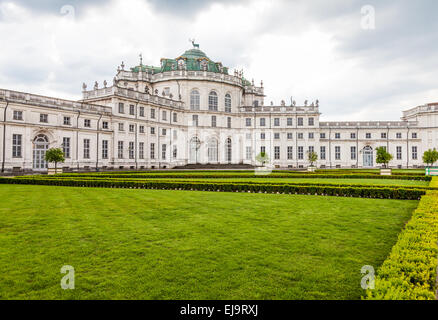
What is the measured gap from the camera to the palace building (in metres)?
44.9

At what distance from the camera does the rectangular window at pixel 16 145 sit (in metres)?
34.1

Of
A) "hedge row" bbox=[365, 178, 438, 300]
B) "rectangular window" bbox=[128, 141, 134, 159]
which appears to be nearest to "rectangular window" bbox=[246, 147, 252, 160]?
"rectangular window" bbox=[128, 141, 134, 159]

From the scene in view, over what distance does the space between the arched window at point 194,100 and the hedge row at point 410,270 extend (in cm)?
5339

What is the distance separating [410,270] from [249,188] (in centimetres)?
1314

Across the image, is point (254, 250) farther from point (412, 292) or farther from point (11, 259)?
point (11, 259)

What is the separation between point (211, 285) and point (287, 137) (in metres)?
58.2

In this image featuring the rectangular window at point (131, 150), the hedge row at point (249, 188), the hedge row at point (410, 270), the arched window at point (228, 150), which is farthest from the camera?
the arched window at point (228, 150)

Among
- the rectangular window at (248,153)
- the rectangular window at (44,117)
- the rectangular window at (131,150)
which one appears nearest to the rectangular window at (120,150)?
the rectangular window at (131,150)

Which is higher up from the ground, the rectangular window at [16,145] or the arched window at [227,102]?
the arched window at [227,102]

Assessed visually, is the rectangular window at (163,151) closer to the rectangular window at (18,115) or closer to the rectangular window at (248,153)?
the rectangular window at (248,153)

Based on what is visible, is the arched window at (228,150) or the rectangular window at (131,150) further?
the arched window at (228,150)

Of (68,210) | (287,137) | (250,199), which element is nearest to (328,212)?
(250,199)

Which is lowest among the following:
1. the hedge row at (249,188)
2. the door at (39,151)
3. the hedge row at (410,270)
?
the hedge row at (410,270)

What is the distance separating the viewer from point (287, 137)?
61188 millimetres
